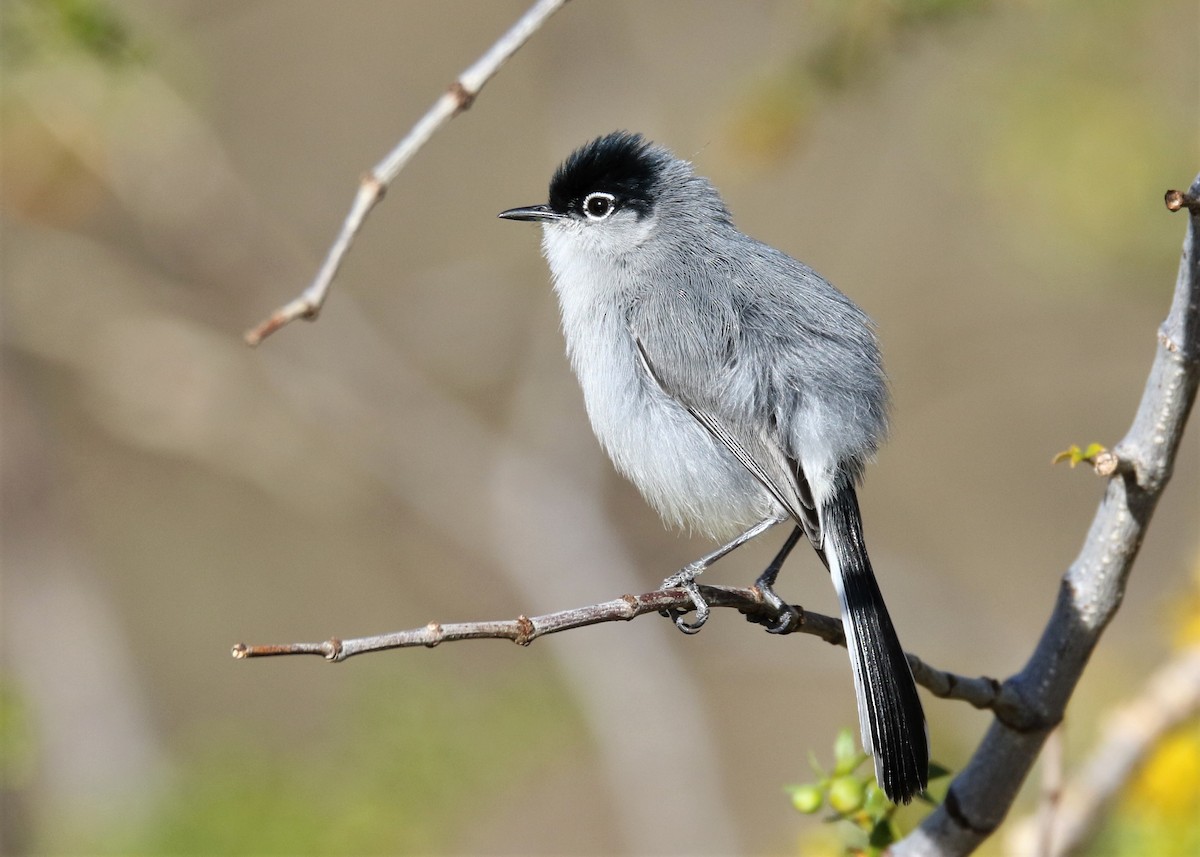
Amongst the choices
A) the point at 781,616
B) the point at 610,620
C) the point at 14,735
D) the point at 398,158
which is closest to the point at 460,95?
the point at 398,158

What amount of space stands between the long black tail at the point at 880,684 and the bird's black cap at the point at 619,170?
112 centimetres

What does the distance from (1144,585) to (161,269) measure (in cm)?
464

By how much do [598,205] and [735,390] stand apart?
0.81 m

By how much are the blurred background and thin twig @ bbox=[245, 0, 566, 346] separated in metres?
1.18

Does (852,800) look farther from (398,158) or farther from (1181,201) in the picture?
(398,158)

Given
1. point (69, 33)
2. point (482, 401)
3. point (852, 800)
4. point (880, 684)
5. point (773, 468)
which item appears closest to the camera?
point (852, 800)

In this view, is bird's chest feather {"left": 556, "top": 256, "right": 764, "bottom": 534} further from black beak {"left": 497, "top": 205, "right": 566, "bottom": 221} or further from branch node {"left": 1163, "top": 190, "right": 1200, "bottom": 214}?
branch node {"left": 1163, "top": 190, "right": 1200, "bottom": 214}

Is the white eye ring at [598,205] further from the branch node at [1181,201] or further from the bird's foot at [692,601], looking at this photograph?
the branch node at [1181,201]

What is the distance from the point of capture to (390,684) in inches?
144

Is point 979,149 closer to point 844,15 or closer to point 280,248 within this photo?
point 844,15

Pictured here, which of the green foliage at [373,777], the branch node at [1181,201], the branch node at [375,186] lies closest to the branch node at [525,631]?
the branch node at [375,186]

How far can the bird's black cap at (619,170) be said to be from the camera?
112 inches

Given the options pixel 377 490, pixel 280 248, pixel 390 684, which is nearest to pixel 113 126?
pixel 280 248

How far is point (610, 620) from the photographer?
4.57 feet
